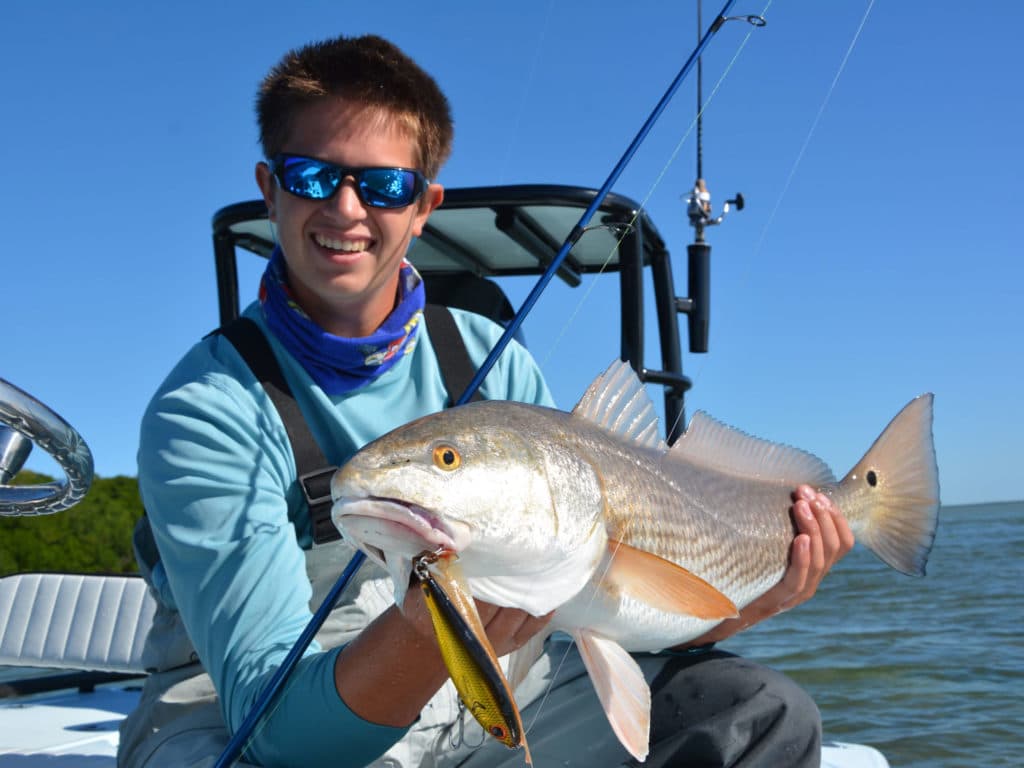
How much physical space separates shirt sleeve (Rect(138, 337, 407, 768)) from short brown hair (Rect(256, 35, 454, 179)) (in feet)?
2.17

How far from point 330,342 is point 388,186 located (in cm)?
41

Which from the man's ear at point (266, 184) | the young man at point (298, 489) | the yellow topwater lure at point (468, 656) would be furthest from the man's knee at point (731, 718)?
the man's ear at point (266, 184)

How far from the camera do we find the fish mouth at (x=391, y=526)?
4.53 ft

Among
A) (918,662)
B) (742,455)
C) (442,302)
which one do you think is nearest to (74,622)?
(442,302)

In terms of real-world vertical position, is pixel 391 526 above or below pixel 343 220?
below

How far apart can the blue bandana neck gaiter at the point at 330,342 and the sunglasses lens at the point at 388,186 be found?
1.01ft

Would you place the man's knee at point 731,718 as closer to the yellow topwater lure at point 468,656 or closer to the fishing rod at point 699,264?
the yellow topwater lure at point 468,656

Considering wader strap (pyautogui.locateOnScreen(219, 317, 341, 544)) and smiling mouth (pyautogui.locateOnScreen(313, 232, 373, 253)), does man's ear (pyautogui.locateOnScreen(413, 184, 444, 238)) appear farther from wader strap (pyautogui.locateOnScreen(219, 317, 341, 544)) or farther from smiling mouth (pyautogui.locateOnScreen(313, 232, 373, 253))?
wader strap (pyautogui.locateOnScreen(219, 317, 341, 544))

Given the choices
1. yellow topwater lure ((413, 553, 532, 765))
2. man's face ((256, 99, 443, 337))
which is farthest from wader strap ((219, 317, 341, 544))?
Answer: yellow topwater lure ((413, 553, 532, 765))

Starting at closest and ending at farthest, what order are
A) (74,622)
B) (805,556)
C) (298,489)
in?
(298,489) < (805,556) < (74,622)

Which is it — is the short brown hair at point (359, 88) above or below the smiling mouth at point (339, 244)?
above

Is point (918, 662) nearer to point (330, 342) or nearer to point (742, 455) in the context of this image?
point (742, 455)

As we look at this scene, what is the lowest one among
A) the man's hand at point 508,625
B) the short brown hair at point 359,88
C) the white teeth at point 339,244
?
the man's hand at point 508,625

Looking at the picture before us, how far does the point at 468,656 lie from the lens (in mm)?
1294
